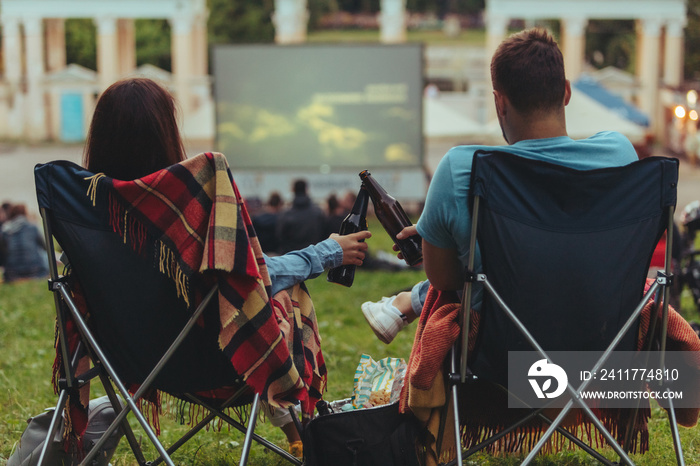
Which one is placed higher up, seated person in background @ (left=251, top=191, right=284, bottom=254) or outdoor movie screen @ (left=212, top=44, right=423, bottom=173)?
outdoor movie screen @ (left=212, top=44, right=423, bottom=173)

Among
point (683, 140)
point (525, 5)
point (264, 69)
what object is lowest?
point (683, 140)

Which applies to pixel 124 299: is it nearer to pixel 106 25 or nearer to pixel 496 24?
pixel 496 24

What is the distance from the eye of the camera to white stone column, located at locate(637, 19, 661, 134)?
31.4 m

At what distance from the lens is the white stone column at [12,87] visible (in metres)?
32.8

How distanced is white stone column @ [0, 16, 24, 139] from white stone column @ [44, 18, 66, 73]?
1035mm

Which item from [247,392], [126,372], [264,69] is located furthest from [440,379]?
[264,69]

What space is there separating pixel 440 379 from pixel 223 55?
14550 millimetres

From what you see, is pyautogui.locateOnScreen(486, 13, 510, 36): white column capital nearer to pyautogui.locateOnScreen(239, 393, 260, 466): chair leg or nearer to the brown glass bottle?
the brown glass bottle

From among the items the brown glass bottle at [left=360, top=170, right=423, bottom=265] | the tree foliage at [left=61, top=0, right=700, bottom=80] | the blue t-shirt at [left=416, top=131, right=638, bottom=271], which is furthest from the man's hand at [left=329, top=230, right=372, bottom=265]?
the tree foliage at [left=61, top=0, right=700, bottom=80]

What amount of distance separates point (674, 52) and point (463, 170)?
102 feet

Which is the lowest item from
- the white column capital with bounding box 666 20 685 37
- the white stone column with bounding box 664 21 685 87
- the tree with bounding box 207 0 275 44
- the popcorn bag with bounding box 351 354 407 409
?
the popcorn bag with bounding box 351 354 407 409

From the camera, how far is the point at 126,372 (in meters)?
2.74

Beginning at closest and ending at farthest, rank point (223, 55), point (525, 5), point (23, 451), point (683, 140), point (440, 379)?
point (440, 379)
point (23, 451)
point (223, 55)
point (683, 140)
point (525, 5)

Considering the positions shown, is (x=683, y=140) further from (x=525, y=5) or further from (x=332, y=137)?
(x=332, y=137)
